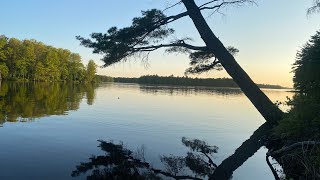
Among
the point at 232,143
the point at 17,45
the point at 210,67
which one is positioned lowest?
the point at 232,143

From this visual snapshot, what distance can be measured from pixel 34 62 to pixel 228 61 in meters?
101

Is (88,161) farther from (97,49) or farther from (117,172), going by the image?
(97,49)

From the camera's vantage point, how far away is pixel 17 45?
10131 centimetres

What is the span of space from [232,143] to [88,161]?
798 centimetres

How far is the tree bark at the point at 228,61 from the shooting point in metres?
14.7

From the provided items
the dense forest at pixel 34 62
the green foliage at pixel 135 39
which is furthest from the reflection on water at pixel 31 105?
the dense forest at pixel 34 62

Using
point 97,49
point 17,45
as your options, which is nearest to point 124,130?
point 97,49

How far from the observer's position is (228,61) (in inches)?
583

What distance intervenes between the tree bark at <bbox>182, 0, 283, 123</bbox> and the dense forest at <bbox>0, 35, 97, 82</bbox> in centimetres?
8830

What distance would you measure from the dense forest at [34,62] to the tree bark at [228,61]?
88301 mm

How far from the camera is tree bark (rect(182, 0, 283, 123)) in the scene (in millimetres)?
14734

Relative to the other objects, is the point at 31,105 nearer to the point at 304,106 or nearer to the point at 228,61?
the point at 228,61

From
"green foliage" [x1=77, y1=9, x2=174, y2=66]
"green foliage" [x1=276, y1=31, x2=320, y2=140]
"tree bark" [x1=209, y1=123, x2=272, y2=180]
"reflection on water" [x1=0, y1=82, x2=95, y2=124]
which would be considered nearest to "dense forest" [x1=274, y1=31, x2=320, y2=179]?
"green foliage" [x1=276, y1=31, x2=320, y2=140]

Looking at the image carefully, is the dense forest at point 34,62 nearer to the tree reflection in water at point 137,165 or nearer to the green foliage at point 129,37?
the green foliage at point 129,37
